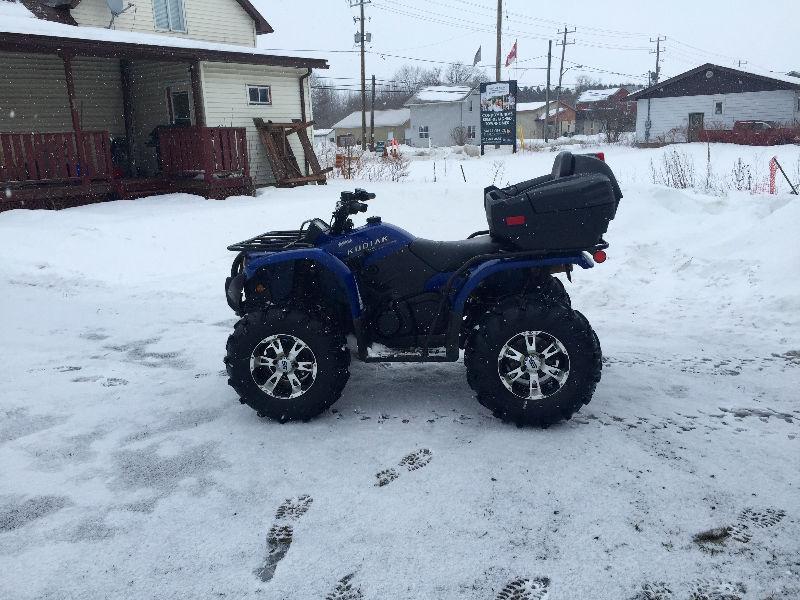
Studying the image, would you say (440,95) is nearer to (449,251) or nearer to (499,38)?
(499,38)

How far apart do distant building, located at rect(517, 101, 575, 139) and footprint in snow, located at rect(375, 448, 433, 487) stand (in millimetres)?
71991

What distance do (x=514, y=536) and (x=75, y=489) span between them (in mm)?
2122

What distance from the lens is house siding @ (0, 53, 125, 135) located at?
1515cm

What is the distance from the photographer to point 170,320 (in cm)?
624

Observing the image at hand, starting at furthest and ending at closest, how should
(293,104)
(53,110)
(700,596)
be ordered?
(293,104), (53,110), (700,596)

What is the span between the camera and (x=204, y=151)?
1438 centimetres

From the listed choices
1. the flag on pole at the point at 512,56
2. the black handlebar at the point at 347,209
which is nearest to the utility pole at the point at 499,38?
the flag on pole at the point at 512,56

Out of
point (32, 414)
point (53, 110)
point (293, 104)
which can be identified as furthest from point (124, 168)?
point (32, 414)

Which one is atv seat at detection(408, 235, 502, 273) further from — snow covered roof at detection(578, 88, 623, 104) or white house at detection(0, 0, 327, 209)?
snow covered roof at detection(578, 88, 623, 104)

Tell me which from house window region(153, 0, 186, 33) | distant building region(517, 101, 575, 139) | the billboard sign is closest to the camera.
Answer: house window region(153, 0, 186, 33)

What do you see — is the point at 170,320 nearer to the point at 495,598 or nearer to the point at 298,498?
the point at 298,498

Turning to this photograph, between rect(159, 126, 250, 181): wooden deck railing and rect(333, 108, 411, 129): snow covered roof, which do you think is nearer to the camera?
rect(159, 126, 250, 181): wooden deck railing

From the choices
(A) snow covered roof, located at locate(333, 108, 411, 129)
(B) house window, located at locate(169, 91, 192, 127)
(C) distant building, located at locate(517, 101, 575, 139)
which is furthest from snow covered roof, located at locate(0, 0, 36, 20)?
(C) distant building, located at locate(517, 101, 575, 139)

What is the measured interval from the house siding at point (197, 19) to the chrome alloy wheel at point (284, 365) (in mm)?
17092
